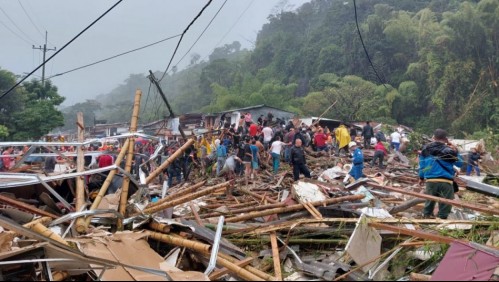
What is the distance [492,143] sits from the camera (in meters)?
19.2

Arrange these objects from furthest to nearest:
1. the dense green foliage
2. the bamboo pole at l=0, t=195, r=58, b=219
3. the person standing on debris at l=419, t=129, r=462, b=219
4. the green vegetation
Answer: the green vegetation, the dense green foliage, the person standing on debris at l=419, t=129, r=462, b=219, the bamboo pole at l=0, t=195, r=58, b=219

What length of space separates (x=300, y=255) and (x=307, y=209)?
105cm

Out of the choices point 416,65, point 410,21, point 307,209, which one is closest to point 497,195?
point 307,209

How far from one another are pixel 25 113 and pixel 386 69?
33.2 meters

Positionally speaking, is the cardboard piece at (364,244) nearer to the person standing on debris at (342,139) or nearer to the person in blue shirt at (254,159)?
the person in blue shirt at (254,159)

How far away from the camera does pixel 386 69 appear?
1774 inches

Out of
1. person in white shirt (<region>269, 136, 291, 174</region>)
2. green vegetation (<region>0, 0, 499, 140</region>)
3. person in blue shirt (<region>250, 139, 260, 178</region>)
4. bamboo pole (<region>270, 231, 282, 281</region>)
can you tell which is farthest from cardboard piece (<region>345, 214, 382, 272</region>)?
green vegetation (<region>0, 0, 499, 140</region>)

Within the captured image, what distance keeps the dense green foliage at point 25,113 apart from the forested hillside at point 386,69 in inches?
288

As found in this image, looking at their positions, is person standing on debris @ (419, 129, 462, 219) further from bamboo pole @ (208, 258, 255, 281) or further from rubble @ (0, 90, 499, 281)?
bamboo pole @ (208, 258, 255, 281)

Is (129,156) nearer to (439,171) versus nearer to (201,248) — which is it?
(201,248)

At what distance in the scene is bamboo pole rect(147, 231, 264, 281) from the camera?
13.8ft

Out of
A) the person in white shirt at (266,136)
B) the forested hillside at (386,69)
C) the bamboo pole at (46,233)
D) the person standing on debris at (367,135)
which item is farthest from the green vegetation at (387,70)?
the bamboo pole at (46,233)

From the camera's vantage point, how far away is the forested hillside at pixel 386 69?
1321 inches

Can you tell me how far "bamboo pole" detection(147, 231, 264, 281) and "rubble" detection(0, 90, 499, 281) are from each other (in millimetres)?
12
